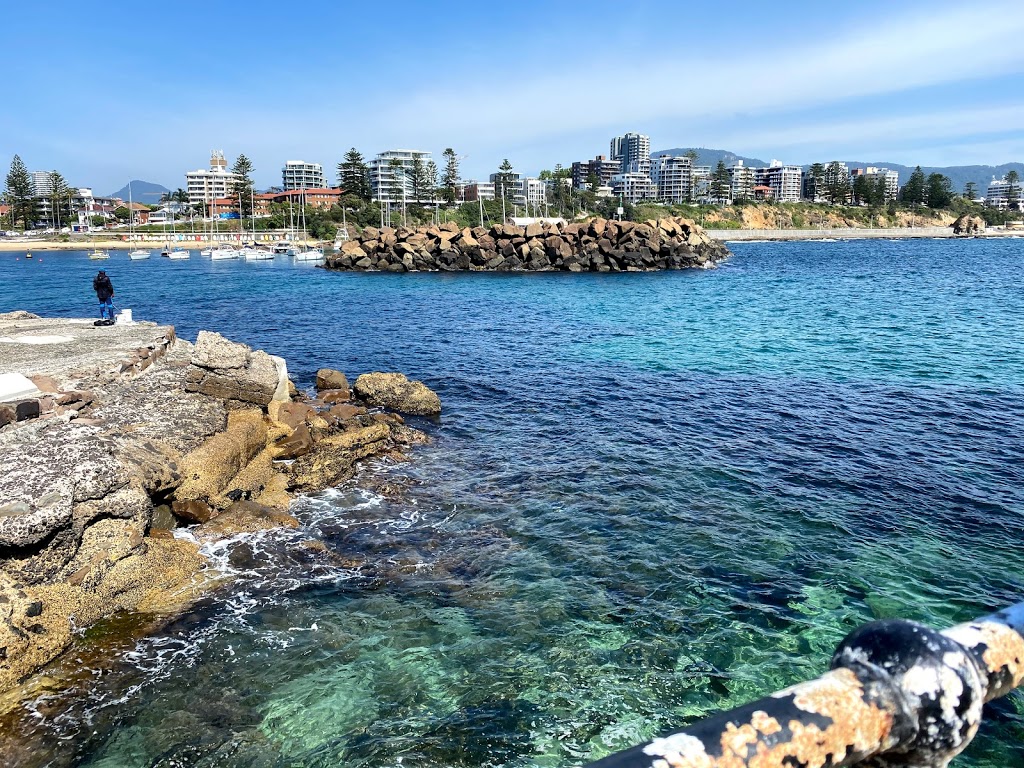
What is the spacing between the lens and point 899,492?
1288cm

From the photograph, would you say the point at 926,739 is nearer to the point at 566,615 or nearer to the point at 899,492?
the point at 566,615

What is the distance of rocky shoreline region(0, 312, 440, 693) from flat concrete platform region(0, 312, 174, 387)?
6 centimetres

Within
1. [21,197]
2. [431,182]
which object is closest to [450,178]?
[431,182]

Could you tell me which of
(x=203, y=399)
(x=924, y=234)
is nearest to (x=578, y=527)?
(x=203, y=399)

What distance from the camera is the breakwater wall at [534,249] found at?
2862 inches

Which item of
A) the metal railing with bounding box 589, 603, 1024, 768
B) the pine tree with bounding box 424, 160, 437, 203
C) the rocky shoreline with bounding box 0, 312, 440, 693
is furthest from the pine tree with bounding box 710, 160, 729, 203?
the metal railing with bounding box 589, 603, 1024, 768

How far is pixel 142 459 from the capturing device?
1116 centimetres

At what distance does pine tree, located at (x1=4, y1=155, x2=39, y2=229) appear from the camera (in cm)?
15588

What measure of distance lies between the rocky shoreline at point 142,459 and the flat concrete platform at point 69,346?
6 cm

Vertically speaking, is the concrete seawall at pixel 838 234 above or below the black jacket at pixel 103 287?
above

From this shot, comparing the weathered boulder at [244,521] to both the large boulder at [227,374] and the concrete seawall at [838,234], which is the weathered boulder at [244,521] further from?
the concrete seawall at [838,234]

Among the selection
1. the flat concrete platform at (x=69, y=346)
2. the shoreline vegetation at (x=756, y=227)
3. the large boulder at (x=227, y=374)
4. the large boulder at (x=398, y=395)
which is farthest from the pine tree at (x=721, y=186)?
the large boulder at (x=227, y=374)

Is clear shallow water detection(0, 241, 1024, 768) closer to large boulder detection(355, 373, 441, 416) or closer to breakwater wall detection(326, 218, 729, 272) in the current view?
large boulder detection(355, 373, 441, 416)

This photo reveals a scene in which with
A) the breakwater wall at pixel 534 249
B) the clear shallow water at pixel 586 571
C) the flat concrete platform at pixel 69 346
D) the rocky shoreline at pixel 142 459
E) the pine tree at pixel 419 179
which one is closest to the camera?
the clear shallow water at pixel 586 571
